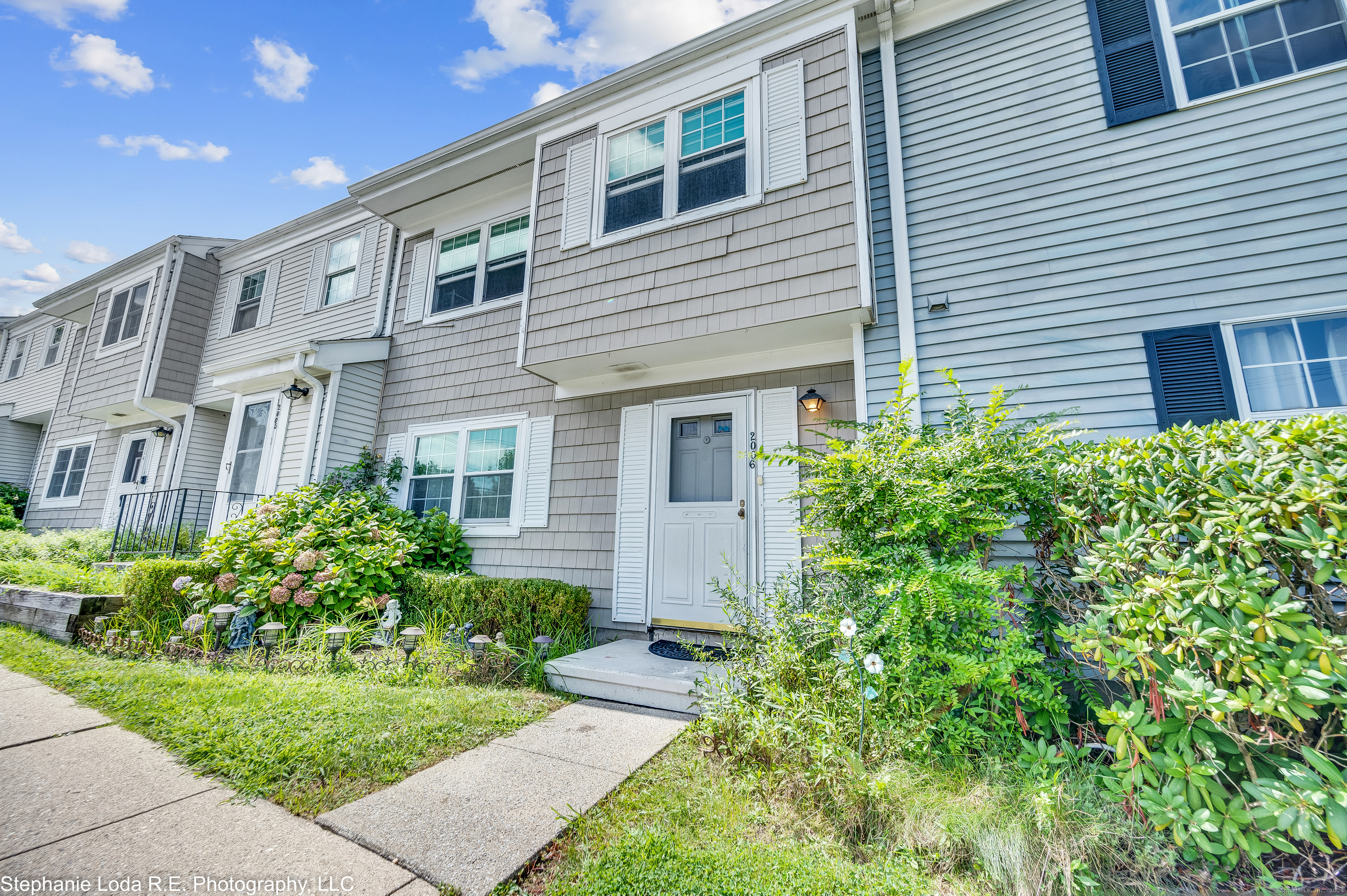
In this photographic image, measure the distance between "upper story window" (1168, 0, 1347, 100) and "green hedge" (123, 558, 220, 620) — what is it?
9.32 m

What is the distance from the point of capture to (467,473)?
6461 mm

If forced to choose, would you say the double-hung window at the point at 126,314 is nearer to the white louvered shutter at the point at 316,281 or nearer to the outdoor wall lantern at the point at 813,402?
the white louvered shutter at the point at 316,281

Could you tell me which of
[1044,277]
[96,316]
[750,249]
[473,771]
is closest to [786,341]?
[750,249]

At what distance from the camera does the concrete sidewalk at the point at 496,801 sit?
183 cm

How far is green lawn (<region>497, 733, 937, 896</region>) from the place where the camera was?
1.70 meters

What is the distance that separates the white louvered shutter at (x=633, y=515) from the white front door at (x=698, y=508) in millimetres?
100

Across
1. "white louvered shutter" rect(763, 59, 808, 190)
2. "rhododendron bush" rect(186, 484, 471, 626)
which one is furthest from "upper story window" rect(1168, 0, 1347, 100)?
"rhododendron bush" rect(186, 484, 471, 626)

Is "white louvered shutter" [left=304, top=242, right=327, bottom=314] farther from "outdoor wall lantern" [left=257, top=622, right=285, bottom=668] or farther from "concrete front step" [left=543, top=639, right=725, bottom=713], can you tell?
"concrete front step" [left=543, top=639, right=725, bottom=713]

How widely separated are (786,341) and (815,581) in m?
2.32

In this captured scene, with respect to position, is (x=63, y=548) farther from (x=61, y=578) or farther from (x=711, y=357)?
(x=711, y=357)

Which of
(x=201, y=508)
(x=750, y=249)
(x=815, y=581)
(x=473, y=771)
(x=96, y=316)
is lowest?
(x=473, y=771)

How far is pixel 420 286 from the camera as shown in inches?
289

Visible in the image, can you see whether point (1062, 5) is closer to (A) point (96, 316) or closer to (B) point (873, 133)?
(B) point (873, 133)

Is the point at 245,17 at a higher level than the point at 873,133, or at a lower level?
higher
